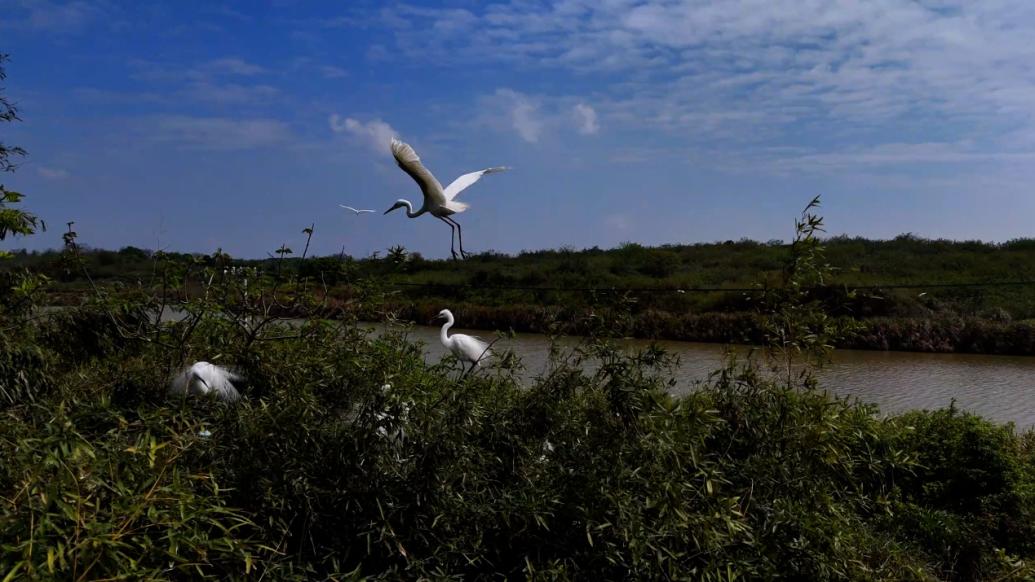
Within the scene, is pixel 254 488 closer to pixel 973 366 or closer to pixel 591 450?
pixel 591 450

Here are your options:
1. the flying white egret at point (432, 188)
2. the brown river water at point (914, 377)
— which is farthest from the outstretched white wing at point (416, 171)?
the brown river water at point (914, 377)

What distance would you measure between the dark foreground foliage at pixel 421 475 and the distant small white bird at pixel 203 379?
0.11 metres

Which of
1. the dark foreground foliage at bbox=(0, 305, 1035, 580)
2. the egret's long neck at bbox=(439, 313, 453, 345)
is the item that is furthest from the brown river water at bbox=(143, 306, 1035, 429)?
the dark foreground foliage at bbox=(0, 305, 1035, 580)

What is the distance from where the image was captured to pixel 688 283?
23500 millimetres

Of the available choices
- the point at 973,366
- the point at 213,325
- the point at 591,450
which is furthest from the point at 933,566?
the point at 973,366

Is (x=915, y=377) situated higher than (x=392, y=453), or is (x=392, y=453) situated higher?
(x=392, y=453)

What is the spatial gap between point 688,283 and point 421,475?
21001 mm

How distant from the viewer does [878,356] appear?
46.0 ft

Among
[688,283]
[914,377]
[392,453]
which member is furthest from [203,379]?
[688,283]

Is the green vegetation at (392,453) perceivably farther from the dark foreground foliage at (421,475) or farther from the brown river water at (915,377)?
the brown river water at (915,377)

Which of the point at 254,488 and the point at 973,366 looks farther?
the point at 973,366

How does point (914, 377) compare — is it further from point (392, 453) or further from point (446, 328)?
point (392, 453)

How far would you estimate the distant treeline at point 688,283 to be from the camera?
4477 millimetres

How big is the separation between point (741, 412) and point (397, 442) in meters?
1.65
